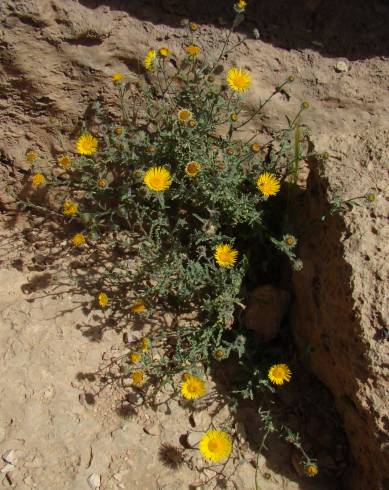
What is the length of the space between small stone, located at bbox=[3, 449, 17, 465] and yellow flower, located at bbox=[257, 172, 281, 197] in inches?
88.4

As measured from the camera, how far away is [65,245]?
3996 millimetres

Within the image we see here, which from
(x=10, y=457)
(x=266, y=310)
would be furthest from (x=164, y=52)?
(x=10, y=457)

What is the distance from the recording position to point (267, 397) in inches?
139

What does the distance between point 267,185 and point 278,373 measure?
122 cm

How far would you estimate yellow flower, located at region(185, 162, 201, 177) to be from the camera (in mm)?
3424

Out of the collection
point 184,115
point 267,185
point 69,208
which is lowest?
point 69,208

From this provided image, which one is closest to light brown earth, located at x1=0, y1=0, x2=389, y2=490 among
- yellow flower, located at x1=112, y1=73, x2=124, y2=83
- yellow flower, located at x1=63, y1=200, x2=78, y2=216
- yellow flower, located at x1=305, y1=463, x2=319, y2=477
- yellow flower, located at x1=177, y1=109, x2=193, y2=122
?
yellow flower, located at x1=112, y1=73, x2=124, y2=83

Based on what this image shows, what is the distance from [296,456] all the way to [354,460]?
0.35 metres

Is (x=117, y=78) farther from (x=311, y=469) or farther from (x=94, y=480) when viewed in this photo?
(x=311, y=469)

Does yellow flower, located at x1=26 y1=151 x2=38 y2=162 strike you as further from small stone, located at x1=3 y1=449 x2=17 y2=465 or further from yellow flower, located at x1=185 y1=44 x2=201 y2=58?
small stone, located at x1=3 y1=449 x2=17 y2=465

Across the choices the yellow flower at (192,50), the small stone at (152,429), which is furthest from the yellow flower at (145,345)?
the yellow flower at (192,50)

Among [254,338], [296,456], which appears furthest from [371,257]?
[296,456]

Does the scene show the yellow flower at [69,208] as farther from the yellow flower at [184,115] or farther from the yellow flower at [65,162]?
the yellow flower at [184,115]

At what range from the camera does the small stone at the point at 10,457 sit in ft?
10.4
